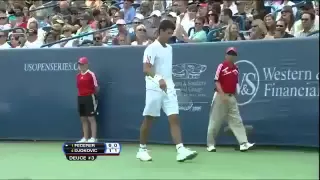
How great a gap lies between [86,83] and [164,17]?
128 inches

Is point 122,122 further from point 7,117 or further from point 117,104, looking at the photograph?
point 7,117

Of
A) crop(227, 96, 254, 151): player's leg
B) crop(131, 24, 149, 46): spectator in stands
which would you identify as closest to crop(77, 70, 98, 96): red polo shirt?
crop(131, 24, 149, 46): spectator in stands

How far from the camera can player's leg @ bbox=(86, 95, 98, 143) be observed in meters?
12.0

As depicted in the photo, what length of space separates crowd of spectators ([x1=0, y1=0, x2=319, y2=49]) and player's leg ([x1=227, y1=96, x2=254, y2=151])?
5.67 feet

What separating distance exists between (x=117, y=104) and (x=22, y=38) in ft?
13.8

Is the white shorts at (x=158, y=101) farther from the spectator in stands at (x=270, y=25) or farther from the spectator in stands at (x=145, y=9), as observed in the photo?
the spectator in stands at (x=145, y=9)

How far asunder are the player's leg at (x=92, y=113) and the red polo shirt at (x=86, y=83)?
0.40 feet

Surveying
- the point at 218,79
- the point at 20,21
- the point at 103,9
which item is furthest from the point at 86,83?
the point at 20,21

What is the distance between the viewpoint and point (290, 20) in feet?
41.0

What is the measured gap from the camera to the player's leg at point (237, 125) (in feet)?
34.8

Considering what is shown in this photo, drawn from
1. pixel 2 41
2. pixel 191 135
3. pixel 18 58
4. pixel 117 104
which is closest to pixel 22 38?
pixel 2 41

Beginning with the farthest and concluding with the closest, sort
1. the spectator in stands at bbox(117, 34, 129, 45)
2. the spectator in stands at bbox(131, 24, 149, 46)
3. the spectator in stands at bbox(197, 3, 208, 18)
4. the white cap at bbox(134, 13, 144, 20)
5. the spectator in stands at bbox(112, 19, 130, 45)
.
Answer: the white cap at bbox(134, 13, 144, 20), the spectator in stands at bbox(197, 3, 208, 18), the spectator in stands at bbox(112, 19, 130, 45), the spectator in stands at bbox(117, 34, 129, 45), the spectator in stands at bbox(131, 24, 149, 46)

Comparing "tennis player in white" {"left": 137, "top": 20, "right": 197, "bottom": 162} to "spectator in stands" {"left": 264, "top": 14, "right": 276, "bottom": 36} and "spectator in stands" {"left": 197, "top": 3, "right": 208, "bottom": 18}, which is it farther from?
"spectator in stands" {"left": 197, "top": 3, "right": 208, "bottom": 18}

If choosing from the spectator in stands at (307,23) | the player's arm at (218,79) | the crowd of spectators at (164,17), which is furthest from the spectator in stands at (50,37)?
the spectator in stands at (307,23)
